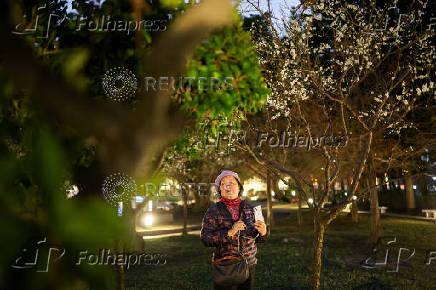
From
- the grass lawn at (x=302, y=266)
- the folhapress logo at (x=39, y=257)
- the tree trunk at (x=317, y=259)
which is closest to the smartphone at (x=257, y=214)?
the tree trunk at (x=317, y=259)

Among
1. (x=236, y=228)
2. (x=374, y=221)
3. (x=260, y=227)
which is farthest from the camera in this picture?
(x=374, y=221)

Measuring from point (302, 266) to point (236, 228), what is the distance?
318 inches

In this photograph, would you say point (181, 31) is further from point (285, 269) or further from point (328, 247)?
point (328, 247)

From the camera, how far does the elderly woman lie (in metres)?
4.05

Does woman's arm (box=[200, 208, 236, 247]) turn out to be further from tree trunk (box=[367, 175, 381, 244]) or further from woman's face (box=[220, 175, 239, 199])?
tree trunk (box=[367, 175, 381, 244])

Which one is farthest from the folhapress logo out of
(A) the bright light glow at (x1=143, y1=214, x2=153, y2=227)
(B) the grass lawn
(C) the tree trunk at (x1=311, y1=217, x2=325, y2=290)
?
(A) the bright light glow at (x1=143, y1=214, x2=153, y2=227)

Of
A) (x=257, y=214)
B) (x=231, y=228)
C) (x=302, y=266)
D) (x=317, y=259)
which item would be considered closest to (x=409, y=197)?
(x=302, y=266)

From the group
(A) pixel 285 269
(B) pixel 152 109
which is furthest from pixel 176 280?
(B) pixel 152 109

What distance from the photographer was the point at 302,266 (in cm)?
1104

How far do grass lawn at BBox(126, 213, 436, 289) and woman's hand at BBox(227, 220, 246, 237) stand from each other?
5570 mm

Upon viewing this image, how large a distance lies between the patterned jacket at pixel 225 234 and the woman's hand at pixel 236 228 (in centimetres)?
9

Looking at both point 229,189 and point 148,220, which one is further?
point 148,220

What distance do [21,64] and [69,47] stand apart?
760mm

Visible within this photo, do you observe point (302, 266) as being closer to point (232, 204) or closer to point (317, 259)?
point (317, 259)
